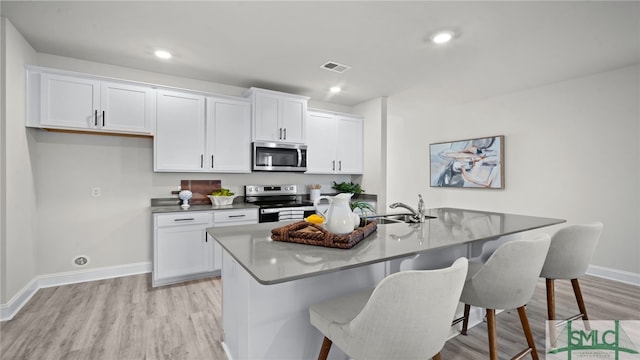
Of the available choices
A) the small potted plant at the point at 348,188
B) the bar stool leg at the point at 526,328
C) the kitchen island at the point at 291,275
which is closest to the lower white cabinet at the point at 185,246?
the kitchen island at the point at 291,275

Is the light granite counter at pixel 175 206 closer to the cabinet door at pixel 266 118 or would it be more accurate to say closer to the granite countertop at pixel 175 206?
the granite countertop at pixel 175 206

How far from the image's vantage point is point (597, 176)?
3.58m

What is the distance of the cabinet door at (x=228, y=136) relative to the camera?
3623 mm

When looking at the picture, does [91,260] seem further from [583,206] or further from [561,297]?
[583,206]

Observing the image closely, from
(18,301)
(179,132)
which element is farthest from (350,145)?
(18,301)

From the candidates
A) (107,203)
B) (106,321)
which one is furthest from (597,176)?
(107,203)

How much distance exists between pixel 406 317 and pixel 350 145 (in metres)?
3.92

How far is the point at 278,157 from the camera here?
4020mm

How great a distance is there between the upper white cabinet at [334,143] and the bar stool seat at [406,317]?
11.1ft

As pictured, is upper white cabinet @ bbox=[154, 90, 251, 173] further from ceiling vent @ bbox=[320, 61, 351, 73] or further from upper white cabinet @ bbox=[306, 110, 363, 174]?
ceiling vent @ bbox=[320, 61, 351, 73]

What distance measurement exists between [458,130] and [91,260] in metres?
5.63

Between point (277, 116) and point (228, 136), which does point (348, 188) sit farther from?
point (228, 136)

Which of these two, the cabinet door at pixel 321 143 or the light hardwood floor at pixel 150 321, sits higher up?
the cabinet door at pixel 321 143

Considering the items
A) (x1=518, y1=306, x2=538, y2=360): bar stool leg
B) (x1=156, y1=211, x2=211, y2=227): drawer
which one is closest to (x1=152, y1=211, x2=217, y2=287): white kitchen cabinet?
(x1=156, y1=211, x2=211, y2=227): drawer
